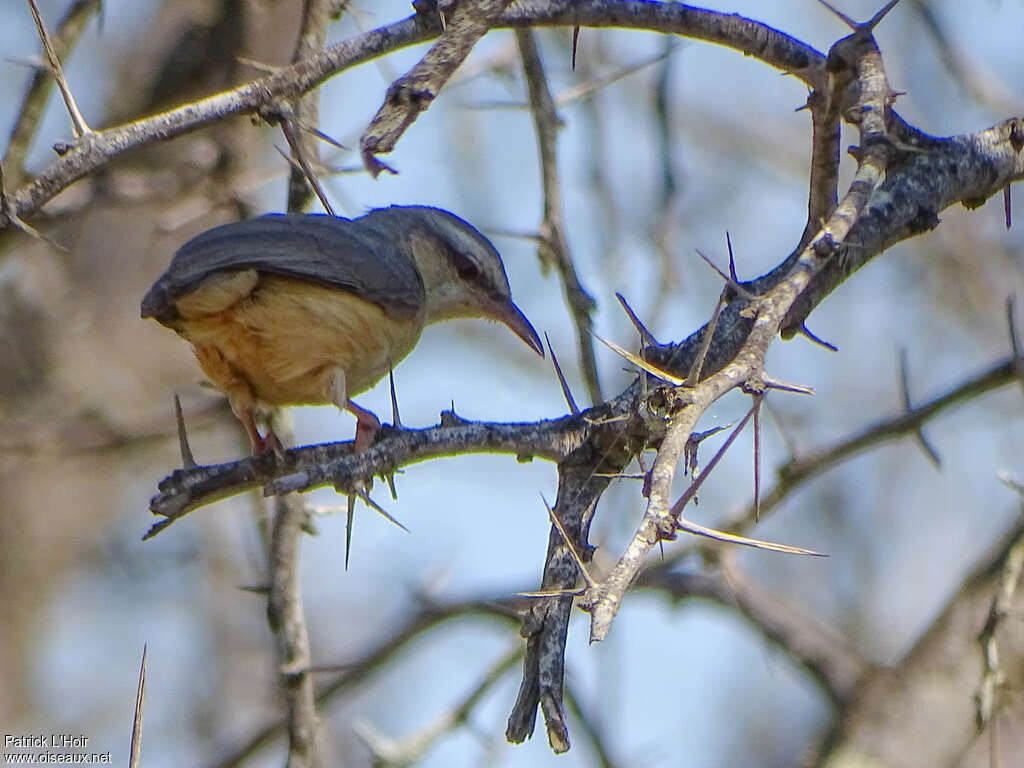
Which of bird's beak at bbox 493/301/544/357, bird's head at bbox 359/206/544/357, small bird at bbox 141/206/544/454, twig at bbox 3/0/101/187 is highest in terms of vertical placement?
twig at bbox 3/0/101/187

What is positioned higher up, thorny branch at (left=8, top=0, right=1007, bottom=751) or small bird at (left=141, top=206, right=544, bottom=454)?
small bird at (left=141, top=206, right=544, bottom=454)

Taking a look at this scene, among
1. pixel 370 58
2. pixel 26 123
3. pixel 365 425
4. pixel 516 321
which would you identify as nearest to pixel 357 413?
pixel 365 425

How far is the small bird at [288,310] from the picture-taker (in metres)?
4.20

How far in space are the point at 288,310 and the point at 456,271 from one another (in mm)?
1549

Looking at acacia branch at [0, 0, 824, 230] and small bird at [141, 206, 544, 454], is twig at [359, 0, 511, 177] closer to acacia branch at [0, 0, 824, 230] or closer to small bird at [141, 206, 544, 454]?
acacia branch at [0, 0, 824, 230]

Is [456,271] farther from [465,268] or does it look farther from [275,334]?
[275,334]

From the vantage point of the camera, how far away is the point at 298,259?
14.2 ft

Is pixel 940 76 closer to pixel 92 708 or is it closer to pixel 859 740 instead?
pixel 859 740

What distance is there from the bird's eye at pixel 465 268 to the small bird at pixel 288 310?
765 millimetres

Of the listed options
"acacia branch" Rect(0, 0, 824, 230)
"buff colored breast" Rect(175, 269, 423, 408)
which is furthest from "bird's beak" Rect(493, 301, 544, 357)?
"acacia branch" Rect(0, 0, 824, 230)

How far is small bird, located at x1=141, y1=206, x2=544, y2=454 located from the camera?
420 centimetres

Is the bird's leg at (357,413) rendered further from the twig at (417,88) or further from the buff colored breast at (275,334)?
the twig at (417,88)

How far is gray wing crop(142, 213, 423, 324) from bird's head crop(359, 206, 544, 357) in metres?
0.67

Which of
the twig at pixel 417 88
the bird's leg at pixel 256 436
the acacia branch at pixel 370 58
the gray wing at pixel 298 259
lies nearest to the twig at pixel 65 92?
the acacia branch at pixel 370 58
